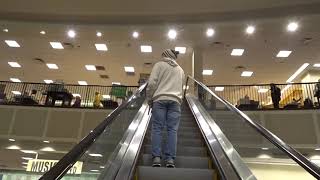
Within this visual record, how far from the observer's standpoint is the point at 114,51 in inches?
679

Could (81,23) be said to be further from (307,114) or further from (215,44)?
(307,114)

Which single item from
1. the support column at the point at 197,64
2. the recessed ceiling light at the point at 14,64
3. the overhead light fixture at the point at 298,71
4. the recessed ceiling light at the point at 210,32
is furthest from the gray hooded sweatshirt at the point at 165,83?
the recessed ceiling light at the point at 14,64

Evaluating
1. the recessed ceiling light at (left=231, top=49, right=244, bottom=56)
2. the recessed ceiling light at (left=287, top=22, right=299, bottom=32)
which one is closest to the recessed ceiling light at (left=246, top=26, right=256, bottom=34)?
the recessed ceiling light at (left=287, top=22, right=299, bottom=32)

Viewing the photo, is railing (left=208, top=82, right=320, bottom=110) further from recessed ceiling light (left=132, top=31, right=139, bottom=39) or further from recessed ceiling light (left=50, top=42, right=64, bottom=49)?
recessed ceiling light (left=50, top=42, right=64, bottom=49)

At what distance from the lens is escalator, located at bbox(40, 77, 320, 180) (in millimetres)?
2658

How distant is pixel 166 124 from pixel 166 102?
1.02 feet

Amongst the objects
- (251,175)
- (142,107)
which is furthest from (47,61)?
(251,175)

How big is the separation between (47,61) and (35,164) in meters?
5.89

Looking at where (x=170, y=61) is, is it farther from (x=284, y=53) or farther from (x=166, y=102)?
(x=284, y=53)

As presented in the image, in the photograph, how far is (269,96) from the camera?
758 inches

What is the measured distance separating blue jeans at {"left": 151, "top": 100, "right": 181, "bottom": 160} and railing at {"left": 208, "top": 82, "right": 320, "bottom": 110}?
9.07m

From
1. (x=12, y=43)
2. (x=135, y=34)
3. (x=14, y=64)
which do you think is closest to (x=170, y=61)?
(x=135, y=34)

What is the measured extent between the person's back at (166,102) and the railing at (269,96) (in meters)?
8.90

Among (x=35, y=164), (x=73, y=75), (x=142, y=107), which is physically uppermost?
(x=73, y=75)
